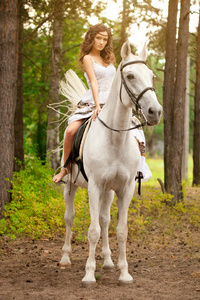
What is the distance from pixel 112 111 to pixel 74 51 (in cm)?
1463

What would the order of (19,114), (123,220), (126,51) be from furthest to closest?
1. (19,114)
2. (123,220)
3. (126,51)

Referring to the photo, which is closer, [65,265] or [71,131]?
[71,131]

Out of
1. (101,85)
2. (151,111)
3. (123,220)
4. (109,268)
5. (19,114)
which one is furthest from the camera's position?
(19,114)

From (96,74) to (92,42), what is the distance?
0.46 m

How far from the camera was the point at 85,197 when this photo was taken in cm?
976

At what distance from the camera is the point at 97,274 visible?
235 inches

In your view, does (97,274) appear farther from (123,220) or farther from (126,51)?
(126,51)

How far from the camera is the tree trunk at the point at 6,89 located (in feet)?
29.3

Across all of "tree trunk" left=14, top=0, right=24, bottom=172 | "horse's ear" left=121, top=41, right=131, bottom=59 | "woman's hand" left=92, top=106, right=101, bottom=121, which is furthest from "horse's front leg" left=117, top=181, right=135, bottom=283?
"tree trunk" left=14, top=0, right=24, bottom=172

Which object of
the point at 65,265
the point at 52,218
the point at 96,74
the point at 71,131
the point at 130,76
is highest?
the point at 96,74

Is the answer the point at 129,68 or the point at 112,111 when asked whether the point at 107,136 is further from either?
the point at 129,68

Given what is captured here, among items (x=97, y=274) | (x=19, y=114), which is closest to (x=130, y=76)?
(x=97, y=274)

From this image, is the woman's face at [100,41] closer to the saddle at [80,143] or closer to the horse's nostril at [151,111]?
the saddle at [80,143]

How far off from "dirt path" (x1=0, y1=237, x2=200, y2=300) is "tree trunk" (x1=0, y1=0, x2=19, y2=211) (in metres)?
1.50
